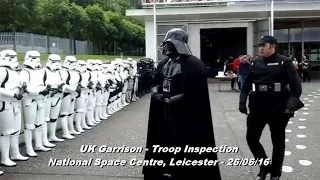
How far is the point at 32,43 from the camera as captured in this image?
1848cm

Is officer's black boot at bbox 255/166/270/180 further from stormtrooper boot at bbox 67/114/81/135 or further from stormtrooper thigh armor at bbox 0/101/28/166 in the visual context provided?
stormtrooper boot at bbox 67/114/81/135

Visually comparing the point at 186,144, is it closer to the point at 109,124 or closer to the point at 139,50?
the point at 109,124

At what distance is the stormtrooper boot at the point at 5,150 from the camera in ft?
21.7

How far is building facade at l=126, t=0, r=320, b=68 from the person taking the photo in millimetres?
22266

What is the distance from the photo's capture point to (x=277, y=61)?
17.4 feet

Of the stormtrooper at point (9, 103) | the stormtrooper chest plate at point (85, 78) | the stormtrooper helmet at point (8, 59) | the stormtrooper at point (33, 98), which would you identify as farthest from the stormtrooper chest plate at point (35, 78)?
the stormtrooper chest plate at point (85, 78)

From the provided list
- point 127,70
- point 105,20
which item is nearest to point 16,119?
point 127,70

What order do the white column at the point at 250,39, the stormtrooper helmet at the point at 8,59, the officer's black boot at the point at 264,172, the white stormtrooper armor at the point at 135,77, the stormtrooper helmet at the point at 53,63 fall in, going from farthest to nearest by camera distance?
the white column at the point at 250,39
the white stormtrooper armor at the point at 135,77
the stormtrooper helmet at the point at 53,63
the stormtrooper helmet at the point at 8,59
the officer's black boot at the point at 264,172

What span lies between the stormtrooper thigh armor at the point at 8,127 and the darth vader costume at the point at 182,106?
282 centimetres

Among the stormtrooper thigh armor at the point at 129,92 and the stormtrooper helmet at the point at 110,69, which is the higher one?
the stormtrooper helmet at the point at 110,69

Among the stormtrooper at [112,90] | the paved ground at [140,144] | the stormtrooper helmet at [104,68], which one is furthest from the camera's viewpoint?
the stormtrooper at [112,90]

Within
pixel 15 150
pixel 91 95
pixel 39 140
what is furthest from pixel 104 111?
pixel 15 150

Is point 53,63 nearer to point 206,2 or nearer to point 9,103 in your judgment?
point 9,103

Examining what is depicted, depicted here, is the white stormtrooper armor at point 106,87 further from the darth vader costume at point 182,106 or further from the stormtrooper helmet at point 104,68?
the darth vader costume at point 182,106
